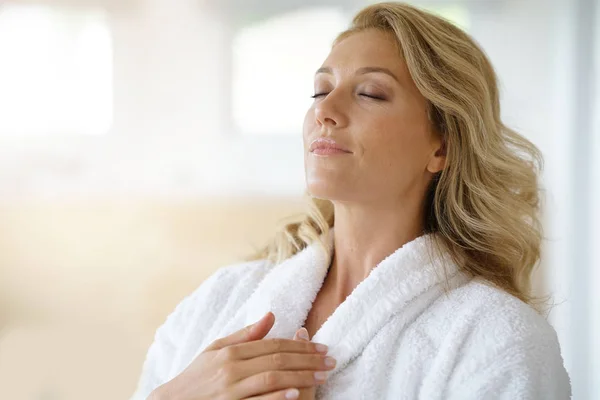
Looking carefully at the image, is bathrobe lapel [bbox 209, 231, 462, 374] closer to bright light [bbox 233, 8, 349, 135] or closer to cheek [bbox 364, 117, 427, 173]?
cheek [bbox 364, 117, 427, 173]

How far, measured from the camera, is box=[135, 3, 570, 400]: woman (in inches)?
35.9

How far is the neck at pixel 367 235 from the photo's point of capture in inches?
43.0

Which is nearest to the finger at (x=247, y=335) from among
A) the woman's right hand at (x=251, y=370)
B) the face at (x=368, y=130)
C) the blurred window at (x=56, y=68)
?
the woman's right hand at (x=251, y=370)

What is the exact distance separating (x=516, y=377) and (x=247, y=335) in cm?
37

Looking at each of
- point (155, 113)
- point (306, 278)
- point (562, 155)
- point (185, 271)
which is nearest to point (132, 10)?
point (155, 113)

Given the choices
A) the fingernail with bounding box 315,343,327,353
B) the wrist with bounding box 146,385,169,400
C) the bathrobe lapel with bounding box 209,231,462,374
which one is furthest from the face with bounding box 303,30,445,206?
the wrist with bounding box 146,385,169,400

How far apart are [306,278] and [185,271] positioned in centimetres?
75

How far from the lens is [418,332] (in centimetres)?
96

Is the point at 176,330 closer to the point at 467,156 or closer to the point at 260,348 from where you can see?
the point at 260,348

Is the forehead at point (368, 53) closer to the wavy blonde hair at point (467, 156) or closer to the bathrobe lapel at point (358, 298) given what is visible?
the wavy blonde hair at point (467, 156)

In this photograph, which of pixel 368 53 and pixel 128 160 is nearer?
pixel 368 53

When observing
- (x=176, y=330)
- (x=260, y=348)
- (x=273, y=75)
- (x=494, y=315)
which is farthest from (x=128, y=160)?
A: (x=494, y=315)

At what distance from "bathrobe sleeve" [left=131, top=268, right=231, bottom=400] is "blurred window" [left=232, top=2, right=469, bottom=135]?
637 mm

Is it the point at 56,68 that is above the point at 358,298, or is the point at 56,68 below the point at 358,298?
above
